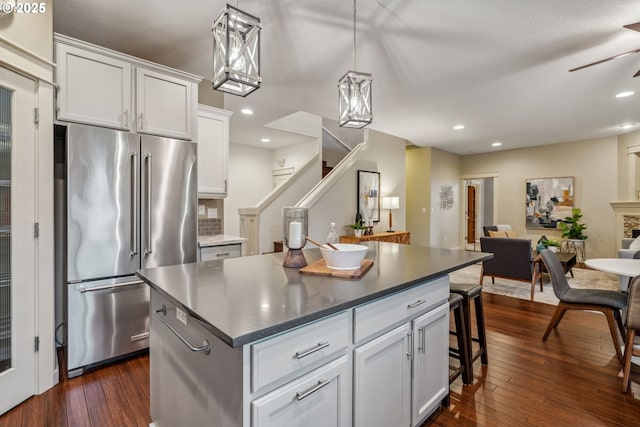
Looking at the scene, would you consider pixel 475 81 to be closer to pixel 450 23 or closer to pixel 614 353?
pixel 450 23

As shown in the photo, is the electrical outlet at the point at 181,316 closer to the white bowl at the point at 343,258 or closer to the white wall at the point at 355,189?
the white bowl at the point at 343,258

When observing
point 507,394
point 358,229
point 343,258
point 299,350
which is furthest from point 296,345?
point 358,229

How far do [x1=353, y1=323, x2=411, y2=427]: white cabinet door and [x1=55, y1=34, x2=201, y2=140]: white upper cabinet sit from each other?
93.5 inches

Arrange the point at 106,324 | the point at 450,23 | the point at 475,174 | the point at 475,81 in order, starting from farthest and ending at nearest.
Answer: the point at 475,174
the point at 475,81
the point at 450,23
the point at 106,324

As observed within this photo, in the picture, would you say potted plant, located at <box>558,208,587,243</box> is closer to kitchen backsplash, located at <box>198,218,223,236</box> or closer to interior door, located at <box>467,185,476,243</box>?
interior door, located at <box>467,185,476,243</box>

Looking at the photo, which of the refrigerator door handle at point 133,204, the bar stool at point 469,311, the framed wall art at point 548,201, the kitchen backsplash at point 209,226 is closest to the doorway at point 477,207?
the framed wall art at point 548,201

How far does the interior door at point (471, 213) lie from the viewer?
9.99 meters

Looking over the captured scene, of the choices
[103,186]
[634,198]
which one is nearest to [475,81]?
[103,186]

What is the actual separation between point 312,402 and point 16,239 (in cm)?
206

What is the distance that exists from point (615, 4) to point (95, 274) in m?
4.28

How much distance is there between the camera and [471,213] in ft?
33.4

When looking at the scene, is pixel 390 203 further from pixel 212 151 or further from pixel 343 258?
pixel 343 258

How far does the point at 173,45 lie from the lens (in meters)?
2.85

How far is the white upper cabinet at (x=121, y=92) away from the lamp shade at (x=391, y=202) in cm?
448
